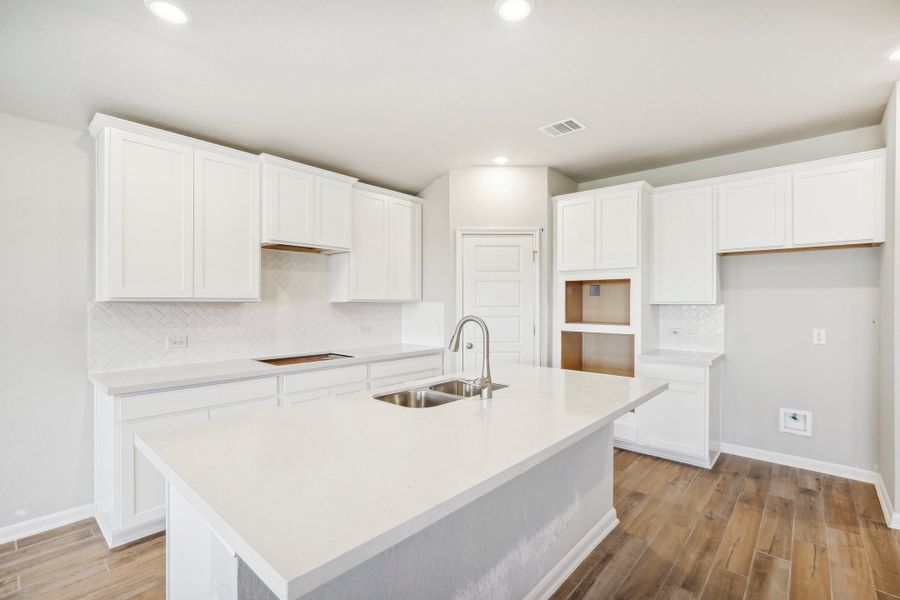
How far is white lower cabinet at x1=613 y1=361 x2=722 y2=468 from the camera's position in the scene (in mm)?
3350

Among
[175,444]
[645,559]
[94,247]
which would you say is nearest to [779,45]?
[645,559]

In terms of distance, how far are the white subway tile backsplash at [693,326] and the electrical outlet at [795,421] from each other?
0.64m

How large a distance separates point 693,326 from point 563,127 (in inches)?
83.5

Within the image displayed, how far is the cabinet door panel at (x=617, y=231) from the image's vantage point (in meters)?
3.65

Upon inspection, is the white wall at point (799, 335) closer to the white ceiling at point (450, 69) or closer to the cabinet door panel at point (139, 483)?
the white ceiling at point (450, 69)

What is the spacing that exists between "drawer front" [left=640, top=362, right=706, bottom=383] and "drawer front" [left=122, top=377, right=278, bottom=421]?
2.92m

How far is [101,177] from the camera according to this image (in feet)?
8.39

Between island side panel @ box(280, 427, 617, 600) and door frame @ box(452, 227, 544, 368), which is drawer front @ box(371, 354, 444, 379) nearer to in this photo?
door frame @ box(452, 227, 544, 368)

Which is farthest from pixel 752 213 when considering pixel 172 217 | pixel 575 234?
pixel 172 217

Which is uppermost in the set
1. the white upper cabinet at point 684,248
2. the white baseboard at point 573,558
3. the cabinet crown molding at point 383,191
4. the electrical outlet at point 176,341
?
the cabinet crown molding at point 383,191

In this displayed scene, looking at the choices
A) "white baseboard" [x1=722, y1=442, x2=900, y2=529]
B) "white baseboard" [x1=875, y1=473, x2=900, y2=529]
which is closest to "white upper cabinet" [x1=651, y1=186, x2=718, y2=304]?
"white baseboard" [x1=722, y1=442, x2=900, y2=529]

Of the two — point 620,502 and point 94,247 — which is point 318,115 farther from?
point 620,502

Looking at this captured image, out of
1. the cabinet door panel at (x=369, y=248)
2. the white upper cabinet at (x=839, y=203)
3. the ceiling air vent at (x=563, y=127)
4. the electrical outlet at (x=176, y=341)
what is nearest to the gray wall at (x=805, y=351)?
the white upper cabinet at (x=839, y=203)

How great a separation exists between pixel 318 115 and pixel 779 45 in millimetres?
2598
